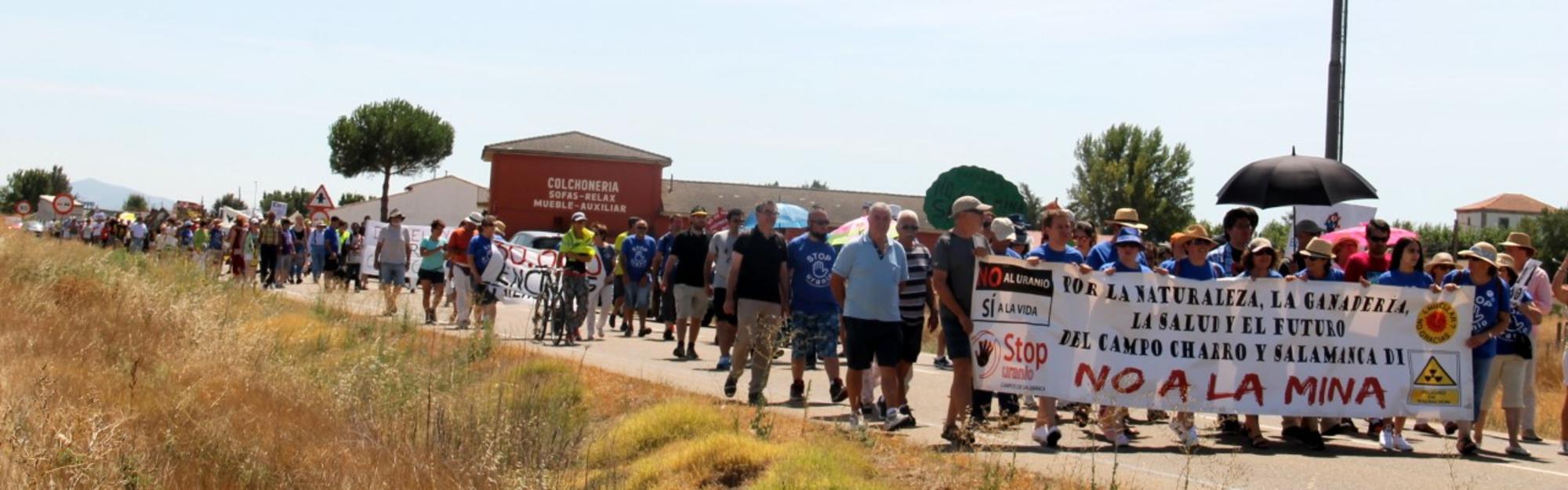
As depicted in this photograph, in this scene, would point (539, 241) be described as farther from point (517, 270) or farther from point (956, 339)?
point (956, 339)

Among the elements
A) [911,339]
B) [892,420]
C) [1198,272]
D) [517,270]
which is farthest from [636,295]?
[1198,272]

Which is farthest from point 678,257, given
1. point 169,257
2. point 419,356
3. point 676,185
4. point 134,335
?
point 676,185

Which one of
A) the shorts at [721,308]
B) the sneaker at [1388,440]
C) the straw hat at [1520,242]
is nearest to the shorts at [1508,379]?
the sneaker at [1388,440]

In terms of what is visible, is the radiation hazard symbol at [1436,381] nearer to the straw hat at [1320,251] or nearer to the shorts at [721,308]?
the straw hat at [1320,251]

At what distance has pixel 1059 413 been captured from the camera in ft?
46.8

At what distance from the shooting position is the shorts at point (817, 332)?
1386 centimetres

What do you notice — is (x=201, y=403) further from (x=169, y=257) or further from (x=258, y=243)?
A: (x=258, y=243)

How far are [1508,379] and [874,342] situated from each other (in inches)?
194

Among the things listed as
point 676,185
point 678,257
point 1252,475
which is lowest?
point 1252,475

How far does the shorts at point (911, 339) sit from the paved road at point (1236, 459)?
520 mm

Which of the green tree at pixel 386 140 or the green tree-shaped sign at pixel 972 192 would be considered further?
the green tree at pixel 386 140

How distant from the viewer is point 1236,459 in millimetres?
11383

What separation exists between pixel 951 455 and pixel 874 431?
1240 millimetres

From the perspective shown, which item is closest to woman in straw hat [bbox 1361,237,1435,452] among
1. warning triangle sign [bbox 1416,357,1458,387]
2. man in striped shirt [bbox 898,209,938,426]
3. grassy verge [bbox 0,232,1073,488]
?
warning triangle sign [bbox 1416,357,1458,387]
